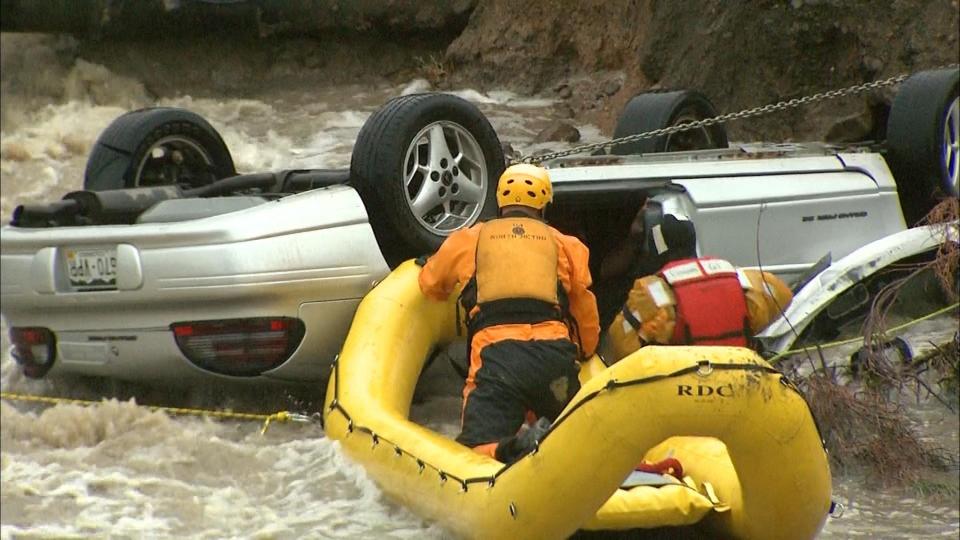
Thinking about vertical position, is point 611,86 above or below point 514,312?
above

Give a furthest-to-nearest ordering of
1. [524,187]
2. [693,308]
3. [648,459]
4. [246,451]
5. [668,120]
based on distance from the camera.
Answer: [668,120]
[693,308]
[524,187]
[246,451]
[648,459]

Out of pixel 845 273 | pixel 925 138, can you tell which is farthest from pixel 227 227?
pixel 925 138

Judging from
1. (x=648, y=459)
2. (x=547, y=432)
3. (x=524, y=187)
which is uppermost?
(x=524, y=187)

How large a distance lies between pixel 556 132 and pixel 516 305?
0.65 m

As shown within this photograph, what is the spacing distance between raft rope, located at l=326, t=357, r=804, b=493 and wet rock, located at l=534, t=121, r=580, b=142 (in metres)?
1.03

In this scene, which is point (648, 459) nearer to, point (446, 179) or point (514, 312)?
point (514, 312)

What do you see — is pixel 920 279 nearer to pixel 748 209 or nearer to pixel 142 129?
pixel 748 209

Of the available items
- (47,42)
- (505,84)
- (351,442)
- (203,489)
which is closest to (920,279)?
(505,84)

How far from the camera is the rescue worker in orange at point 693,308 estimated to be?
5496 mm

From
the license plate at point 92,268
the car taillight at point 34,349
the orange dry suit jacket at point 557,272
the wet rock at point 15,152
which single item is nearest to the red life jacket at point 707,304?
the orange dry suit jacket at point 557,272

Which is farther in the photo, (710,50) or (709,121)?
(710,50)

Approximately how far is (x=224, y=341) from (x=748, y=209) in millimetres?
2116

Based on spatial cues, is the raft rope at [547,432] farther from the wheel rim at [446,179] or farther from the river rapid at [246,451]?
the wheel rim at [446,179]

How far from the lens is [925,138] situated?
6531mm
